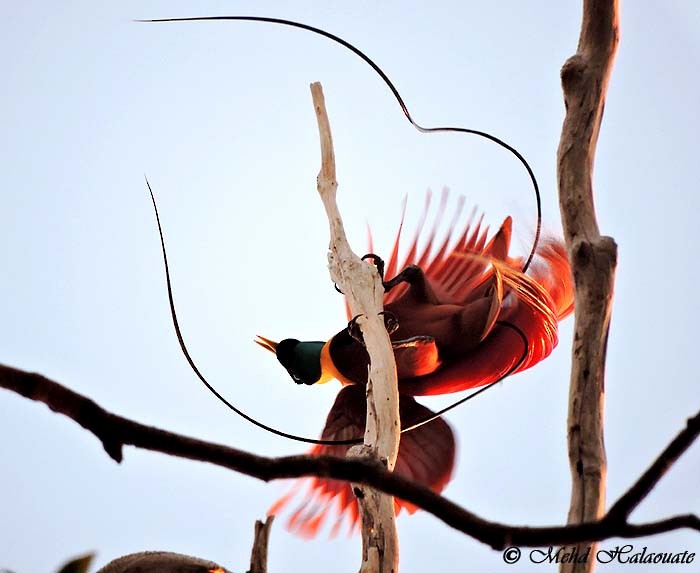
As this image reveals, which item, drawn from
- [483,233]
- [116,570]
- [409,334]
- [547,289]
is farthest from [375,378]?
[116,570]

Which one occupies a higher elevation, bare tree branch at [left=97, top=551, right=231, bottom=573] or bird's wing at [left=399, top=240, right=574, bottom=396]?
bird's wing at [left=399, top=240, right=574, bottom=396]

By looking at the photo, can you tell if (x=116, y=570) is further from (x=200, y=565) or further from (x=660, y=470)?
(x=660, y=470)

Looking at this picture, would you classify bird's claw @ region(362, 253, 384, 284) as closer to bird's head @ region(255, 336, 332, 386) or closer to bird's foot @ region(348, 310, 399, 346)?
bird's foot @ region(348, 310, 399, 346)

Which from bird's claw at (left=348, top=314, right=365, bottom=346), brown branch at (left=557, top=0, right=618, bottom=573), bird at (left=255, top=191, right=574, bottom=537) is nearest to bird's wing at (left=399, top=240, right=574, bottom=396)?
bird at (left=255, top=191, right=574, bottom=537)

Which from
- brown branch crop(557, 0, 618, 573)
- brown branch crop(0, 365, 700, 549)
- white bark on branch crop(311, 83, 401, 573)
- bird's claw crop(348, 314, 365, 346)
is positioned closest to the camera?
brown branch crop(0, 365, 700, 549)

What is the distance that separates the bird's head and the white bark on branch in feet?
0.77

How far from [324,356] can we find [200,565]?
1.02 metres

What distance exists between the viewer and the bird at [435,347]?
5.97ft

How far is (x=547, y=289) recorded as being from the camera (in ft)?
5.96

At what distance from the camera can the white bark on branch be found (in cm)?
142

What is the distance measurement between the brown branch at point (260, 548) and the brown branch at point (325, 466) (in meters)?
0.42

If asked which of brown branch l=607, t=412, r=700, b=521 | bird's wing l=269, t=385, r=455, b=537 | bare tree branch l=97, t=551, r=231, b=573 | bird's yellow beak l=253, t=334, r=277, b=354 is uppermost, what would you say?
bird's yellow beak l=253, t=334, r=277, b=354

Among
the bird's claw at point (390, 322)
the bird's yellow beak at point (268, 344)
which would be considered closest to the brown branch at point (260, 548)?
the bird's claw at point (390, 322)

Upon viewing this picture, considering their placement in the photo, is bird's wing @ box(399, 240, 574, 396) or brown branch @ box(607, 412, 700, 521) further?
bird's wing @ box(399, 240, 574, 396)
